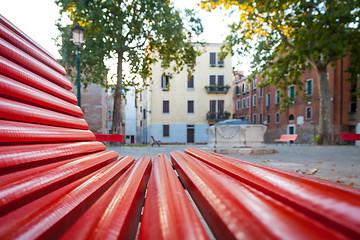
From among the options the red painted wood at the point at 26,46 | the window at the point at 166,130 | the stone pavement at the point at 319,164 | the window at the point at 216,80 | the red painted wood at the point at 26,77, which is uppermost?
the window at the point at 216,80

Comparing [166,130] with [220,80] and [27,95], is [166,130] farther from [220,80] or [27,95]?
[27,95]

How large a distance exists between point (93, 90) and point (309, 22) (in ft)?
55.5

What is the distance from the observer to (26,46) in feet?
5.08

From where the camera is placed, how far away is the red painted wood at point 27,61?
1.25 meters

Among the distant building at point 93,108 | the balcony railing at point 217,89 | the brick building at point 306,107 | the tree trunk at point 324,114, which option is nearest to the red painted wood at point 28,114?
the brick building at point 306,107

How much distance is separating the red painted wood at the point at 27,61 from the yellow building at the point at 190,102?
24.4m

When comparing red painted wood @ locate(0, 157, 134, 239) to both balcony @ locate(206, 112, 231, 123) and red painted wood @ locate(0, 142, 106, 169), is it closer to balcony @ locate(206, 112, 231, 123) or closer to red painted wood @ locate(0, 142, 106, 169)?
red painted wood @ locate(0, 142, 106, 169)

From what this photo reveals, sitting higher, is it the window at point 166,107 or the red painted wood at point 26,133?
the window at point 166,107

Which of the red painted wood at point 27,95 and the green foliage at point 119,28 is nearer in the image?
the red painted wood at point 27,95

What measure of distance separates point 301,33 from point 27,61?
7897 millimetres

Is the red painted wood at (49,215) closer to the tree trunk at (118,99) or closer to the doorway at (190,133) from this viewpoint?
the tree trunk at (118,99)

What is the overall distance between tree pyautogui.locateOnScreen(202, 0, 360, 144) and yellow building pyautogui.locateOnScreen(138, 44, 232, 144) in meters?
12.4

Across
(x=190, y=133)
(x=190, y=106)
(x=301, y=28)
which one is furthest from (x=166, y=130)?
(x=301, y=28)

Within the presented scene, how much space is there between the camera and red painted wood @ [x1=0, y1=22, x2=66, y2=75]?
1.35 m
